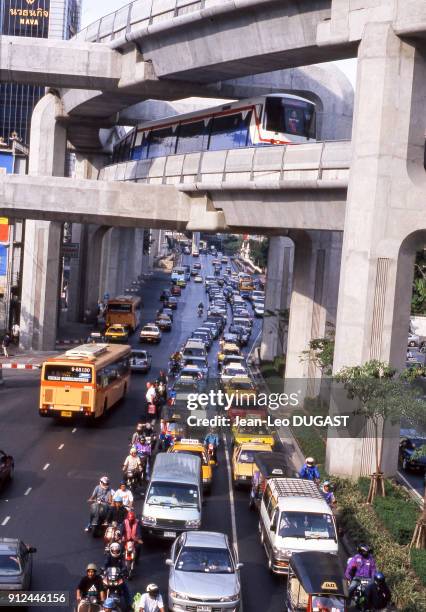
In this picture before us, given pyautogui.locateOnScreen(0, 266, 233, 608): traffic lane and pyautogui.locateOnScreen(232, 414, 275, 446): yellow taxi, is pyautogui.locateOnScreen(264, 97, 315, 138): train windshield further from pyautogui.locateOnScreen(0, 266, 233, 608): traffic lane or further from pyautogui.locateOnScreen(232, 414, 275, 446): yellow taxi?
pyautogui.locateOnScreen(0, 266, 233, 608): traffic lane

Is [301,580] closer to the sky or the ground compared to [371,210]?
closer to the ground

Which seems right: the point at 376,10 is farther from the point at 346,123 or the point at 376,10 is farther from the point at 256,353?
the point at 256,353

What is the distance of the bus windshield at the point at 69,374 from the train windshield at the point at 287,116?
11100 millimetres

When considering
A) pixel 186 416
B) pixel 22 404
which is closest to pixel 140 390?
pixel 22 404

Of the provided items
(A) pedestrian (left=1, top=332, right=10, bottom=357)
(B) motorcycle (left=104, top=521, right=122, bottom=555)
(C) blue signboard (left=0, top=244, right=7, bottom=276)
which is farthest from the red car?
(C) blue signboard (left=0, top=244, right=7, bottom=276)

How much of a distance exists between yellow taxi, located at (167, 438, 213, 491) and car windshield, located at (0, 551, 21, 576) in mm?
9831

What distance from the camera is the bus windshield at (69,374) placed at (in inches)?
1297

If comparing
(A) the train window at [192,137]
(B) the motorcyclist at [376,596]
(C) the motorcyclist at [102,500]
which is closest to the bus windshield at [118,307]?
(A) the train window at [192,137]

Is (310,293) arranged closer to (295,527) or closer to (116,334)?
(116,334)

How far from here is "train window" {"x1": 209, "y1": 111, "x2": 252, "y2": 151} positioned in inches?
1411

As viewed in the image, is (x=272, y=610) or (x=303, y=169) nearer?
(x=272, y=610)

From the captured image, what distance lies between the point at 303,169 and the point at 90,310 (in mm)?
51905

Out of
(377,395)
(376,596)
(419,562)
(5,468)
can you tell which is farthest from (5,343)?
(376,596)

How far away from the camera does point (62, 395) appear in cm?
3294
